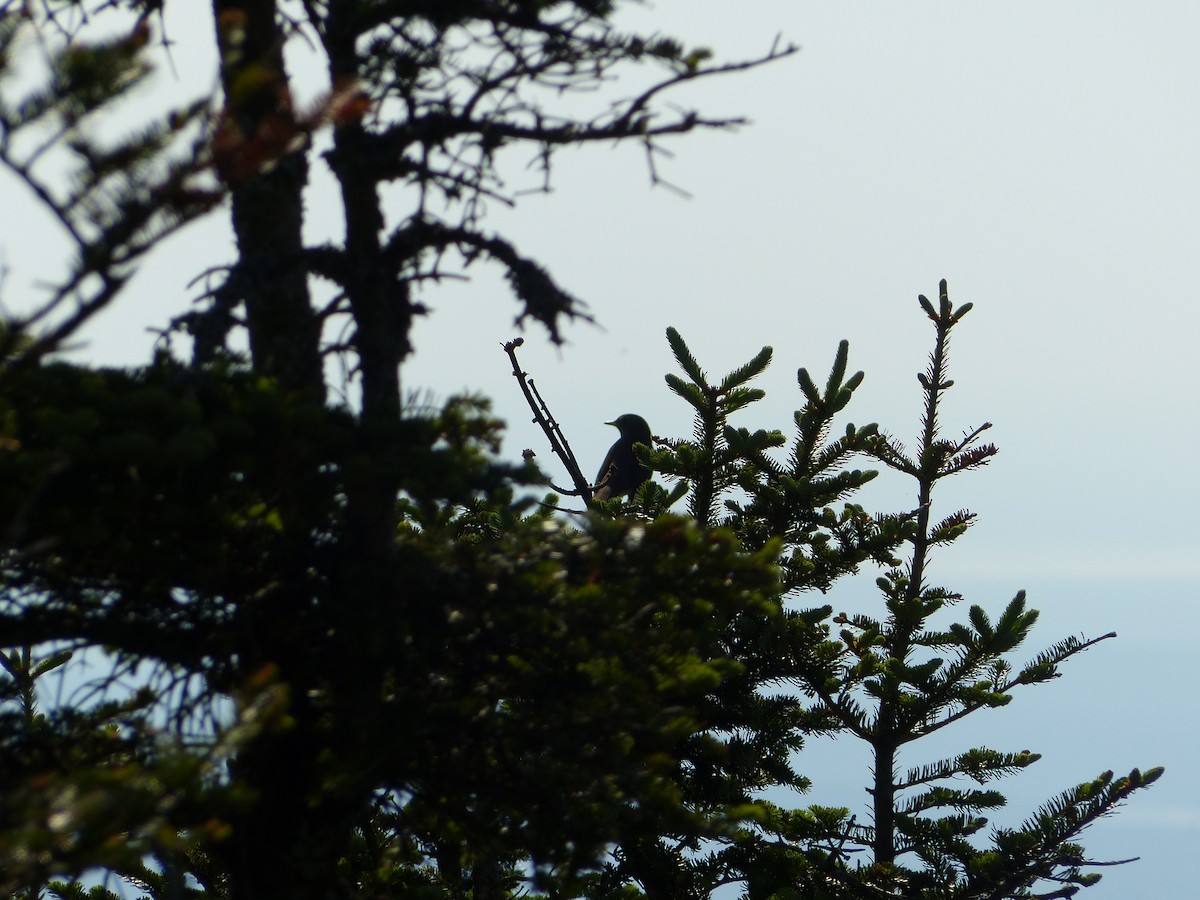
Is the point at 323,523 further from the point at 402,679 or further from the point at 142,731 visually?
the point at 142,731

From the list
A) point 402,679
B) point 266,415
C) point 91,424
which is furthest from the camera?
point 402,679

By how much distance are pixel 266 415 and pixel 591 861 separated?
95.3 inches

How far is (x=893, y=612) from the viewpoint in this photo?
9.49 m

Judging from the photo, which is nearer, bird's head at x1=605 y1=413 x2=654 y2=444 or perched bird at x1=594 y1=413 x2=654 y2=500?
perched bird at x1=594 y1=413 x2=654 y2=500

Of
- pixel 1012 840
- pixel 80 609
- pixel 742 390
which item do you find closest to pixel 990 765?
pixel 1012 840

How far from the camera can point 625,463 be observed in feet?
46.2

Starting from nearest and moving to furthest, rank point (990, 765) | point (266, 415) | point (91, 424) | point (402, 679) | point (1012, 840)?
point (91, 424) → point (266, 415) → point (402, 679) → point (1012, 840) → point (990, 765)

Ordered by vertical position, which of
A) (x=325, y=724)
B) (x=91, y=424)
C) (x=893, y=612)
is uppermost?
(x=893, y=612)

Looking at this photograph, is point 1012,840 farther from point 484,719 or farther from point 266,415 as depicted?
point 266,415

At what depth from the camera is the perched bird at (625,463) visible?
44.3 feet

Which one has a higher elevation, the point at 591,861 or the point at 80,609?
the point at 80,609

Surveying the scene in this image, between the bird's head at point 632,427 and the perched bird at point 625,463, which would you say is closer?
the perched bird at point 625,463

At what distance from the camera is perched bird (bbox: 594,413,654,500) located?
13492 mm

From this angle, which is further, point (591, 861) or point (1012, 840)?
point (1012, 840)
